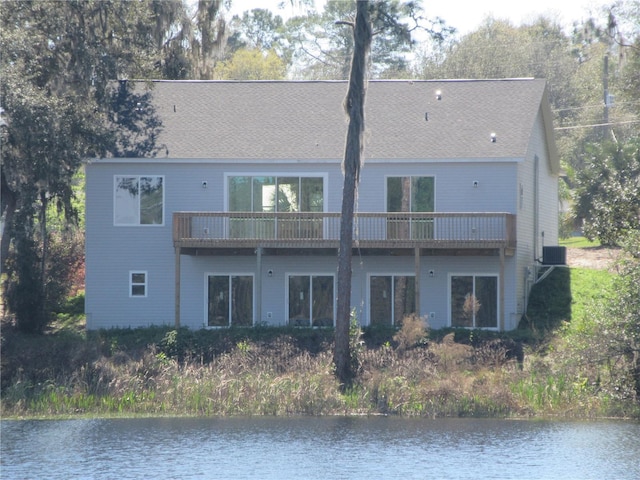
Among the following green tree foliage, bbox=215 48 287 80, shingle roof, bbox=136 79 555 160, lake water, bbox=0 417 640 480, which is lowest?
lake water, bbox=0 417 640 480

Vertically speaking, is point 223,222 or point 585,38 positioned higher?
point 585,38

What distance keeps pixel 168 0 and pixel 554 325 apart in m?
17.6

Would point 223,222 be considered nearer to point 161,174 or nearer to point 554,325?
point 161,174

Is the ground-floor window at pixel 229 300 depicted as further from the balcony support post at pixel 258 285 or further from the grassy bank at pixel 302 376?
the grassy bank at pixel 302 376

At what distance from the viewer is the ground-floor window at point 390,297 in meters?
33.3

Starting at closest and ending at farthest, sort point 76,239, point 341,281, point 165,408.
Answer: point 165,408, point 341,281, point 76,239

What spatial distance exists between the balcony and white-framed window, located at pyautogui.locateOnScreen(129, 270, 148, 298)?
2.24 meters

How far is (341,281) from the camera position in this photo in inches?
1166

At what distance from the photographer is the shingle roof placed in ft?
110

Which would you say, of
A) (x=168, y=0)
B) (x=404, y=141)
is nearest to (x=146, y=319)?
(x=404, y=141)

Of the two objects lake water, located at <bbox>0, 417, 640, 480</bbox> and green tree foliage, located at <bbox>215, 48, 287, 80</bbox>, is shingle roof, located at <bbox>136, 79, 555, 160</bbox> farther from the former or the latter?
green tree foliage, located at <bbox>215, 48, 287, 80</bbox>

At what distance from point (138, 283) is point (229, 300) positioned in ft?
9.25

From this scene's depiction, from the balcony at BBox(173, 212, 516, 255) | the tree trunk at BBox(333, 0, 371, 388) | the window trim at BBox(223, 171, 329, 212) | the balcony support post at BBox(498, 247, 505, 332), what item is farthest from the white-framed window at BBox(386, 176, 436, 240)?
the tree trunk at BBox(333, 0, 371, 388)

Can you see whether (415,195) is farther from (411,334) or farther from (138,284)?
(138,284)
